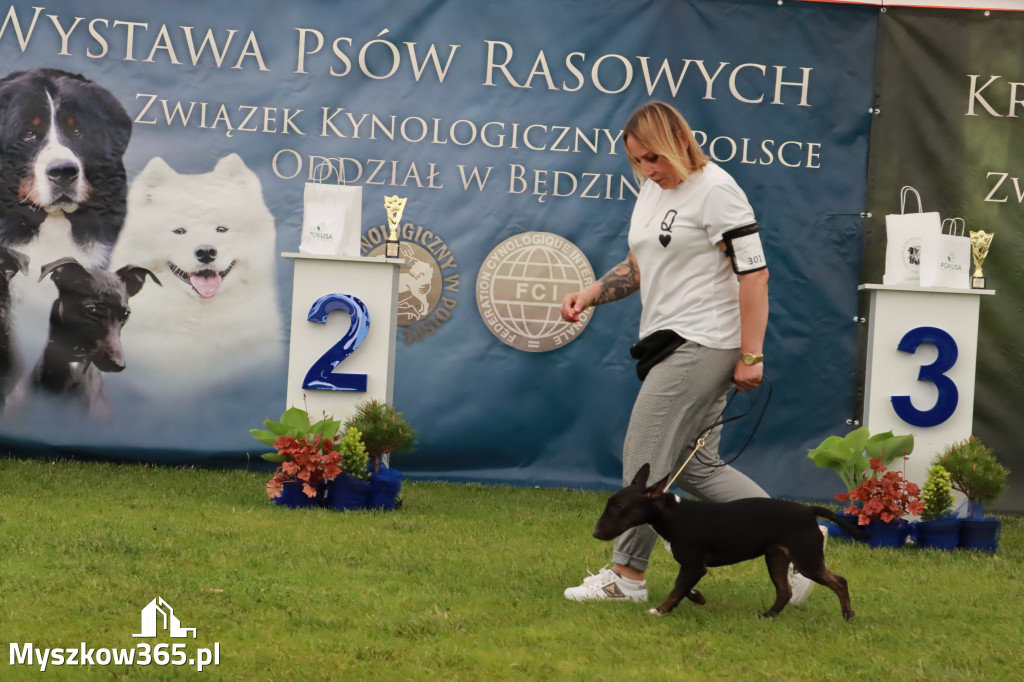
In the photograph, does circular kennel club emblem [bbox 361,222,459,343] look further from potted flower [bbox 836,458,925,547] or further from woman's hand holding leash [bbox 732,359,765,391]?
woman's hand holding leash [bbox 732,359,765,391]

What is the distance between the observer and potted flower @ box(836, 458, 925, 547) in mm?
4641

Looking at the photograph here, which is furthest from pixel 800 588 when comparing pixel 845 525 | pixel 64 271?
pixel 64 271

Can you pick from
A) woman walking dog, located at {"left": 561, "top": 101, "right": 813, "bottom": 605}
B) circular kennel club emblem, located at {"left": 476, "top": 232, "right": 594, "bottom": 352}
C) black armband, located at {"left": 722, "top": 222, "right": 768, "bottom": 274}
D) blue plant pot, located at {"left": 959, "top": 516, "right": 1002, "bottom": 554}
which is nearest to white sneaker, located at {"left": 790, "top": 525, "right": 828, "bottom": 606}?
woman walking dog, located at {"left": 561, "top": 101, "right": 813, "bottom": 605}

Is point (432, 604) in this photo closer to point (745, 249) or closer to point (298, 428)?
point (745, 249)

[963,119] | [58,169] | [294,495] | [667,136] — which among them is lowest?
[294,495]

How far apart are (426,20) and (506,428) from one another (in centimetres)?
218

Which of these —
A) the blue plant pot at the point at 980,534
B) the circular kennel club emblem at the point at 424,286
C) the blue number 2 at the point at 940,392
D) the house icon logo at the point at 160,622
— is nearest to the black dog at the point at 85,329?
the circular kennel club emblem at the point at 424,286

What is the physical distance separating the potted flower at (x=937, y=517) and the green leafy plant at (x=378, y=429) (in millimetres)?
2136

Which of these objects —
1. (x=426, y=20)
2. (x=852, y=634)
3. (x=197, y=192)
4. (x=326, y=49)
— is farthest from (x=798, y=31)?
(x=852, y=634)

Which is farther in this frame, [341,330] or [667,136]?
[341,330]

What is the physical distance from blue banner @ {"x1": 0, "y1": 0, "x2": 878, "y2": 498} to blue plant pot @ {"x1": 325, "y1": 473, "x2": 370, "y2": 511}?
1277 millimetres

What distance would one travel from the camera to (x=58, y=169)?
603 cm

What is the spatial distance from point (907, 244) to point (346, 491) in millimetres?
2622

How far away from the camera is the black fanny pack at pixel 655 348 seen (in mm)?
3234
